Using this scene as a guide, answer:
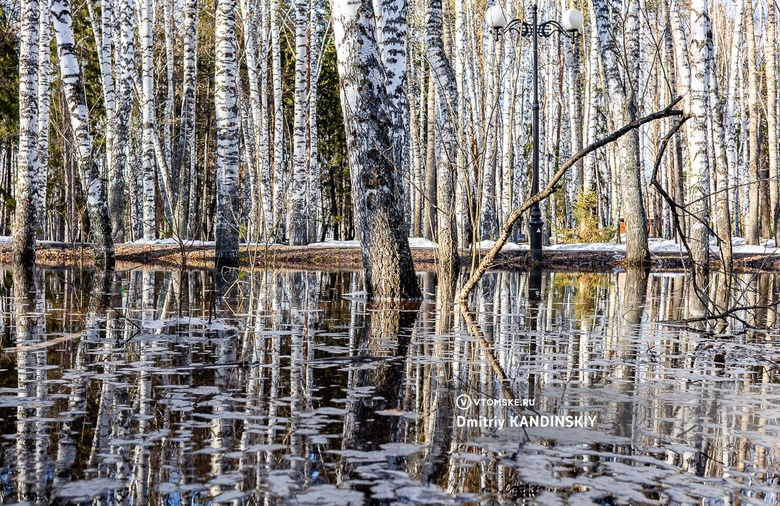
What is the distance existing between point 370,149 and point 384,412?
5.08 m

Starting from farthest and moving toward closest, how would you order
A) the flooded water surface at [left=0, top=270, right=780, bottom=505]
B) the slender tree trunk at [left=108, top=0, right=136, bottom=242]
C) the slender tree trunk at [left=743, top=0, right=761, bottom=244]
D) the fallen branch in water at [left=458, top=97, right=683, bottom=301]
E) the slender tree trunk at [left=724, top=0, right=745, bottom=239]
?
the slender tree trunk at [left=724, top=0, right=745, bottom=239] < the slender tree trunk at [left=743, top=0, right=761, bottom=244] < the slender tree trunk at [left=108, top=0, right=136, bottom=242] < the fallen branch in water at [left=458, top=97, right=683, bottom=301] < the flooded water surface at [left=0, top=270, right=780, bottom=505]

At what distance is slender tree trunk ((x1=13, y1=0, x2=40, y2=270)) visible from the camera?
14.7 meters

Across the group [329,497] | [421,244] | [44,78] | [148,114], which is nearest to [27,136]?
[44,78]

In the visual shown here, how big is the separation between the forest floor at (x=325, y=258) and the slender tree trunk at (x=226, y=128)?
3.39 ft

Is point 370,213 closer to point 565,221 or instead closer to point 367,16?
point 367,16

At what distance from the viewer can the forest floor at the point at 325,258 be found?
1653cm

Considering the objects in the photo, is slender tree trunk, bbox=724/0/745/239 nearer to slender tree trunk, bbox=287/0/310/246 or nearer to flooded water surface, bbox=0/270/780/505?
slender tree trunk, bbox=287/0/310/246

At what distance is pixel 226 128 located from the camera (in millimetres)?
14977

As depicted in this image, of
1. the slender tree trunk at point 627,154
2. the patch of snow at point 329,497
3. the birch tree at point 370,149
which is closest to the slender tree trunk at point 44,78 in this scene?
the birch tree at point 370,149

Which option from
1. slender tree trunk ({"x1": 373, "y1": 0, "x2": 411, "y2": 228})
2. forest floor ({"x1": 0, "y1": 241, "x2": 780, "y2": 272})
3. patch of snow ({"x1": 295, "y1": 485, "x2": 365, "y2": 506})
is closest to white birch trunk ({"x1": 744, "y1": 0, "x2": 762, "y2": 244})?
forest floor ({"x1": 0, "y1": 241, "x2": 780, "y2": 272})

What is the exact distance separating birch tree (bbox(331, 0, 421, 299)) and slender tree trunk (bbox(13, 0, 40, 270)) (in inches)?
353

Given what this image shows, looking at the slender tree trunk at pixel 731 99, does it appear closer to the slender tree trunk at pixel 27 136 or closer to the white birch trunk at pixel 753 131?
the white birch trunk at pixel 753 131

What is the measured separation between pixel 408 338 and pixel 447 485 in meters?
3.13

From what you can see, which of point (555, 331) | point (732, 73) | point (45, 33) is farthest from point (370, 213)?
point (732, 73)
